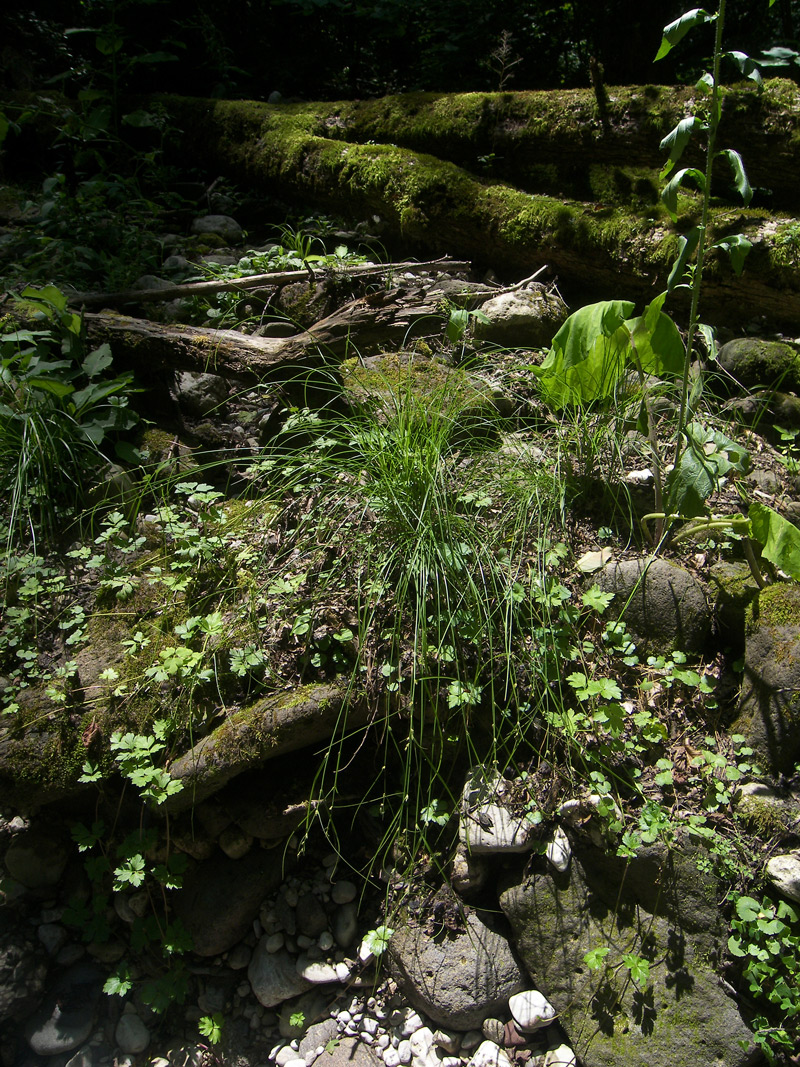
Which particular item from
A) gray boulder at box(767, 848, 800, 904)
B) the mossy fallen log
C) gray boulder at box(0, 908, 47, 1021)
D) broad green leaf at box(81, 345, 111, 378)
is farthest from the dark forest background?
gray boulder at box(0, 908, 47, 1021)

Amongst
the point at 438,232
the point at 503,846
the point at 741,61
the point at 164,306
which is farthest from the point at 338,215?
the point at 503,846

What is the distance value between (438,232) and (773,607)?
8.96 feet

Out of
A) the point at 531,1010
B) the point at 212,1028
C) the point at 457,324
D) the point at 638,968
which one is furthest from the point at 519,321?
the point at 212,1028

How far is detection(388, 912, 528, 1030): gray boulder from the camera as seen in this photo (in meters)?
2.07

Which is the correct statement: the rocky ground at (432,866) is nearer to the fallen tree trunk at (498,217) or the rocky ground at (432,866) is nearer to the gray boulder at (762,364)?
the gray boulder at (762,364)

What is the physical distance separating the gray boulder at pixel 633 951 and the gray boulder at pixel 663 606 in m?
0.63

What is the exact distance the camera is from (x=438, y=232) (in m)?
3.88

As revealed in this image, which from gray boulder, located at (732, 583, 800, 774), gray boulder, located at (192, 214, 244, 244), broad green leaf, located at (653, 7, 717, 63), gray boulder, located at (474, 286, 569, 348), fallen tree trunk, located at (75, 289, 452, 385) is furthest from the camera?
gray boulder, located at (192, 214, 244, 244)

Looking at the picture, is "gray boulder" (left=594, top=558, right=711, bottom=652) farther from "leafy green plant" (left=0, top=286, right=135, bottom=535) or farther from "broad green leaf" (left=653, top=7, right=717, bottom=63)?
"leafy green plant" (left=0, top=286, right=135, bottom=535)

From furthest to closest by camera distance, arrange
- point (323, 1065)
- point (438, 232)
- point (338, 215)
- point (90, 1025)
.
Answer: point (338, 215), point (438, 232), point (90, 1025), point (323, 1065)

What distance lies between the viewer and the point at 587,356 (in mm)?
2422

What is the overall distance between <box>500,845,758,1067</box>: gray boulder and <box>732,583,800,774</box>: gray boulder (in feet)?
1.24

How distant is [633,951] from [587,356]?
1839 mm

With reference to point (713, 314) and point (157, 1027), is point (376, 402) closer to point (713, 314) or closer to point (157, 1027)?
point (713, 314)
